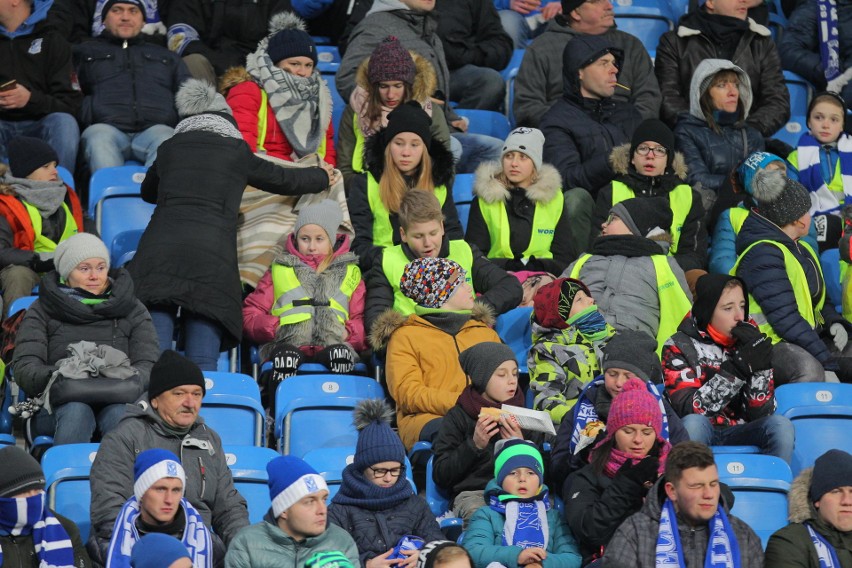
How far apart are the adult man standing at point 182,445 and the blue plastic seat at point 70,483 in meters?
0.20

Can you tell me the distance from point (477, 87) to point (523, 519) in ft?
15.5

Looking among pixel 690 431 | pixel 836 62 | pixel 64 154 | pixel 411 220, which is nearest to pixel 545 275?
pixel 411 220

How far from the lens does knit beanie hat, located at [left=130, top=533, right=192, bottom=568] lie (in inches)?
219

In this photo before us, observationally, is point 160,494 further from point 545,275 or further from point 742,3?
point 742,3

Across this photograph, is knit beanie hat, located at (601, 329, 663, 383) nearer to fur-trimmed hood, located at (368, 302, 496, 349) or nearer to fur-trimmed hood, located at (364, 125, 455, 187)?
fur-trimmed hood, located at (368, 302, 496, 349)

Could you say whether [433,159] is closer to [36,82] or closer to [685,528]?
[36,82]

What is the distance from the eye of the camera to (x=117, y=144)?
386 inches

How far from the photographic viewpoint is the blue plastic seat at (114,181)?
9242 millimetres

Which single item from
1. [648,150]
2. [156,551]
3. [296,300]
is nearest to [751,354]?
[648,150]

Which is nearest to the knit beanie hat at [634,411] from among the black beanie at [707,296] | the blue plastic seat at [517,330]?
the black beanie at [707,296]

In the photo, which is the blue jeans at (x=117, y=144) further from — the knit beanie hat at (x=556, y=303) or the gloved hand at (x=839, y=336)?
the gloved hand at (x=839, y=336)

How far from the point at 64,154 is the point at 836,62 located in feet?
16.6

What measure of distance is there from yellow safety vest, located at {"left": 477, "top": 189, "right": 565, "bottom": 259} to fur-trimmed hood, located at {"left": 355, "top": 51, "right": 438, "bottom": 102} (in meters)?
0.79

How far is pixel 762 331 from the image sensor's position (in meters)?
8.45
